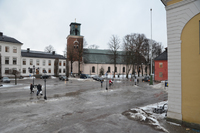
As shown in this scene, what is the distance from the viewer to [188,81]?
8.19m

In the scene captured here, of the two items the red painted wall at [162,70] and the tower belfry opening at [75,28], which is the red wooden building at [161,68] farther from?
the tower belfry opening at [75,28]

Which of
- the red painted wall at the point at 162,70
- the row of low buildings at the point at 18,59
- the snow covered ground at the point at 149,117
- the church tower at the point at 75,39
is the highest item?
the church tower at the point at 75,39

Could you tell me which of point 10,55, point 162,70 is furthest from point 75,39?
point 162,70

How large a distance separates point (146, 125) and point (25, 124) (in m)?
6.89

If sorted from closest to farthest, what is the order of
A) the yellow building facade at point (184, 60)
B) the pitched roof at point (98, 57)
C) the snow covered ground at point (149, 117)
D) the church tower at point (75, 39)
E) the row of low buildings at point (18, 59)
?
1. the yellow building facade at point (184, 60)
2. the snow covered ground at point (149, 117)
3. the row of low buildings at point (18, 59)
4. the church tower at point (75, 39)
5. the pitched roof at point (98, 57)

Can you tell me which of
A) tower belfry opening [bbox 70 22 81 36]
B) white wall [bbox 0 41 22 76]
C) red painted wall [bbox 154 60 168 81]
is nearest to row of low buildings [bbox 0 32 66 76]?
white wall [bbox 0 41 22 76]

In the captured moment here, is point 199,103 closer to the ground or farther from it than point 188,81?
closer to the ground

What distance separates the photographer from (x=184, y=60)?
8398 mm

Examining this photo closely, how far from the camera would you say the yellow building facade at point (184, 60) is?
7.92 m

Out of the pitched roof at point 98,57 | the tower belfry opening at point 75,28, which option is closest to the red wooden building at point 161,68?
the pitched roof at point 98,57

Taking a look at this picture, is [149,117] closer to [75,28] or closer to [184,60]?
[184,60]

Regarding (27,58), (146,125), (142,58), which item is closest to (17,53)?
(27,58)

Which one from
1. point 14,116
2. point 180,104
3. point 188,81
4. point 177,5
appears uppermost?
point 177,5

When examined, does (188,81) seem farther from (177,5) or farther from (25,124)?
(25,124)
